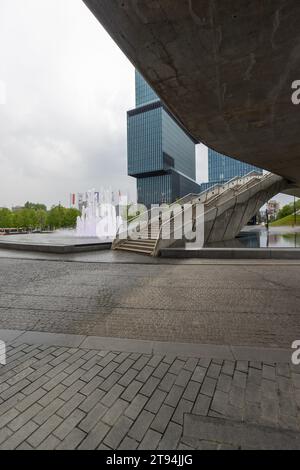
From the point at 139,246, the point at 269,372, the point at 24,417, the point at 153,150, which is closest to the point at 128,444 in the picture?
the point at 24,417

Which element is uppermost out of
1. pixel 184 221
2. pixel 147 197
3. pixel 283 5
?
pixel 147 197

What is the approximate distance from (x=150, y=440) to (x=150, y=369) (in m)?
1.01

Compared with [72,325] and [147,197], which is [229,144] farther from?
[147,197]

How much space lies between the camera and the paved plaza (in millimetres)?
2127

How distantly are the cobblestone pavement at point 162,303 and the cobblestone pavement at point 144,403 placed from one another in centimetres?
84

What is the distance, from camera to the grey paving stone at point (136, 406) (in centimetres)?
233

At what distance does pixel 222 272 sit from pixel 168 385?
6598 mm

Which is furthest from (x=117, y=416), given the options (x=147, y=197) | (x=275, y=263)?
(x=147, y=197)

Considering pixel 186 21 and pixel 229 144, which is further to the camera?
pixel 229 144

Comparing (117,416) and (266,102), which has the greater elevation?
(266,102)

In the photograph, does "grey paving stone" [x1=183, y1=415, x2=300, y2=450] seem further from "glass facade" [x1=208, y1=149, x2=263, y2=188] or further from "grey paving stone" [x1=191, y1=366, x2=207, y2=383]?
"glass facade" [x1=208, y1=149, x2=263, y2=188]

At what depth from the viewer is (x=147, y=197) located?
112750mm

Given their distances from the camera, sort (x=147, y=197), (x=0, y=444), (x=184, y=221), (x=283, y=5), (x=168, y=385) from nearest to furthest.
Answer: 1. (x=0, y=444)
2. (x=168, y=385)
3. (x=283, y=5)
4. (x=184, y=221)
5. (x=147, y=197)

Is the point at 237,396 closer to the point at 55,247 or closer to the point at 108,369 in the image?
the point at 108,369
